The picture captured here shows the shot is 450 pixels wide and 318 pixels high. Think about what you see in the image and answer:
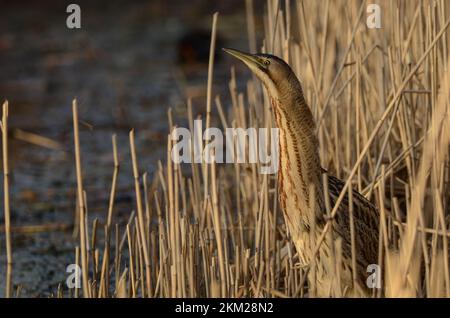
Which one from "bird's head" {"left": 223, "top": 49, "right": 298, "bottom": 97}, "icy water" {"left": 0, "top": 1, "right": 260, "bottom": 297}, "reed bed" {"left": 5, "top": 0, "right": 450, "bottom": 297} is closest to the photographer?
"reed bed" {"left": 5, "top": 0, "right": 450, "bottom": 297}

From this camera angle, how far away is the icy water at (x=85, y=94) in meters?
6.29

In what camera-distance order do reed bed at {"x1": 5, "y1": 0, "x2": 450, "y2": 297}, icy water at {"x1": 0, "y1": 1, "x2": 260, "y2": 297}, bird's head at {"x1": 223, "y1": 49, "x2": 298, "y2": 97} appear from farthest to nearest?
icy water at {"x1": 0, "y1": 1, "x2": 260, "y2": 297} → bird's head at {"x1": 223, "y1": 49, "x2": 298, "y2": 97} → reed bed at {"x1": 5, "y1": 0, "x2": 450, "y2": 297}

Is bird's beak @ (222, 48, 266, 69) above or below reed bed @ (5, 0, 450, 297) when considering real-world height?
above

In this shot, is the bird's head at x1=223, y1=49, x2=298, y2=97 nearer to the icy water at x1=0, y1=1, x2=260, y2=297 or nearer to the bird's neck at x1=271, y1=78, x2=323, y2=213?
the bird's neck at x1=271, y1=78, x2=323, y2=213

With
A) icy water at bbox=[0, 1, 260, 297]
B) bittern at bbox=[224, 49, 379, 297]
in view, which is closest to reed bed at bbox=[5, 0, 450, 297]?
bittern at bbox=[224, 49, 379, 297]

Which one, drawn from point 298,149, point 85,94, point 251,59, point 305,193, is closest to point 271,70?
point 251,59

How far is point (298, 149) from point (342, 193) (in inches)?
17.9

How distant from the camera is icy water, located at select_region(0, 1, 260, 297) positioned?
248 inches

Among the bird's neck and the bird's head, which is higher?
the bird's head

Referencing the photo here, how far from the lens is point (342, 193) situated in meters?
3.59

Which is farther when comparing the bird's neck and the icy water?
the icy water

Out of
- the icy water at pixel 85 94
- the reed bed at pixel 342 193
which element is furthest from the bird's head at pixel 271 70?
the icy water at pixel 85 94

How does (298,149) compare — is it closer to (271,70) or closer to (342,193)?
(271,70)

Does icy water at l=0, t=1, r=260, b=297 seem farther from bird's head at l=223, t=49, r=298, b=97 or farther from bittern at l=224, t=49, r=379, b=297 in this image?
bird's head at l=223, t=49, r=298, b=97
